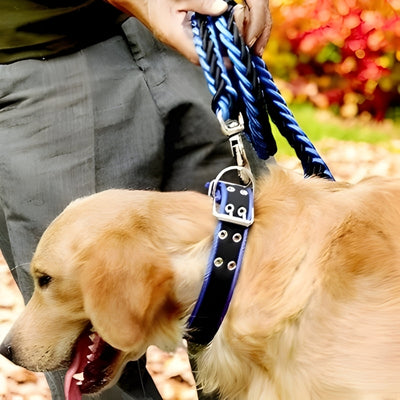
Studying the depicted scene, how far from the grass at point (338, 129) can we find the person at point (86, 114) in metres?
3.17

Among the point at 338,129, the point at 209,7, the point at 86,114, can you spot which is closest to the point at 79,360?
the point at 86,114

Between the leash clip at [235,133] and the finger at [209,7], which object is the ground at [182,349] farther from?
the finger at [209,7]

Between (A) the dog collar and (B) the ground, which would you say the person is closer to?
(A) the dog collar

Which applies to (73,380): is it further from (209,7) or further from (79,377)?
(209,7)

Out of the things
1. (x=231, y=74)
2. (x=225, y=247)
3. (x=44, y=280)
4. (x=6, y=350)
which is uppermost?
(x=231, y=74)

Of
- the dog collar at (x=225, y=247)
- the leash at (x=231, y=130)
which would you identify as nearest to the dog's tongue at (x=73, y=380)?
the leash at (x=231, y=130)

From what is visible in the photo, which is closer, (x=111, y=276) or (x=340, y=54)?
(x=111, y=276)

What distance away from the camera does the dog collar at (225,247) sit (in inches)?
87.7

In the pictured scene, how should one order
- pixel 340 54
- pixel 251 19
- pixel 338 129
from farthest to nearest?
pixel 340 54 → pixel 338 129 → pixel 251 19

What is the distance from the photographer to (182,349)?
325cm

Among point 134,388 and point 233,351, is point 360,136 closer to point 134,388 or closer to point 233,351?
point 134,388

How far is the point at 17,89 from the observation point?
Answer: 8.63 feet

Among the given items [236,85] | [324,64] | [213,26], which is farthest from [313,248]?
[324,64]

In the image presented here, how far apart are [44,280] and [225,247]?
22.0 inches
